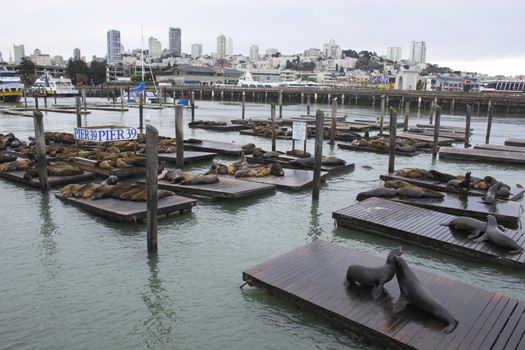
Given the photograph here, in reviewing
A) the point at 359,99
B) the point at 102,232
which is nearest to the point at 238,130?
the point at 102,232

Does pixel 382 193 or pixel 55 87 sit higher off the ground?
pixel 55 87

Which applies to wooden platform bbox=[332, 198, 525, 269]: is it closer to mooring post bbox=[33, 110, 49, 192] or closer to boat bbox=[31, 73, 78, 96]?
mooring post bbox=[33, 110, 49, 192]

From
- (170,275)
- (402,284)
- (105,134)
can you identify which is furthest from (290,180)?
(402,284)

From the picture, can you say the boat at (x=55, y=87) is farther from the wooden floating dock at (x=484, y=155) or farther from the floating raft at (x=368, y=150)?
the wooden floating dock at (x=484, y=155)

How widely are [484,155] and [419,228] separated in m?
11.3

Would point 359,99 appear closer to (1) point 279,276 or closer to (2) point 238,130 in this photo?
(2) point 238,130

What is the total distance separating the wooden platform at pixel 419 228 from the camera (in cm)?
711

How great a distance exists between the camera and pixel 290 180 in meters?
12.2

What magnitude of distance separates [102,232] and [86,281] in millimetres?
2047

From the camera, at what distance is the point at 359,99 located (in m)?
69.6

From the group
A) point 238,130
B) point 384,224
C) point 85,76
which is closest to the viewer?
point 384,224

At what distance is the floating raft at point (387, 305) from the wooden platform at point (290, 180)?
516 centimetres

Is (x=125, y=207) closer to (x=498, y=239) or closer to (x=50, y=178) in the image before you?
(x=50, y=178)

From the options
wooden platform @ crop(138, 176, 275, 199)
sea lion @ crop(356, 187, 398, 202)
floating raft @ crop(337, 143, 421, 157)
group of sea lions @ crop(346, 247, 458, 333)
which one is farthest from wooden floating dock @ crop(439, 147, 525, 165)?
group of sea lions @ crop(346, 247, 458, 333)
